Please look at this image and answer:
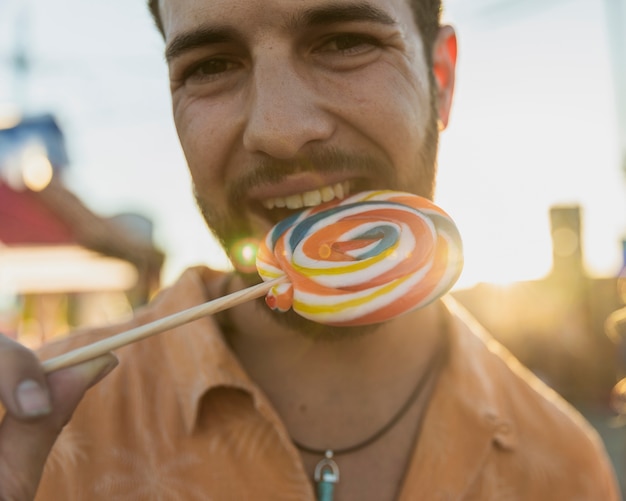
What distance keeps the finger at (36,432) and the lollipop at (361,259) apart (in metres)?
Result: 0.47

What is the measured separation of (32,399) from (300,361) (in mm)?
1106

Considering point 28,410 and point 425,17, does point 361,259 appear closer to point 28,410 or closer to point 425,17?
point 28,410

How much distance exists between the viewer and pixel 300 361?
2105 millimetres

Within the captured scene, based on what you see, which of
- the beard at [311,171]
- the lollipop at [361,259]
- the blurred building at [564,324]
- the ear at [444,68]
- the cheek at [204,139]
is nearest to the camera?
the lollipop at [361,259]

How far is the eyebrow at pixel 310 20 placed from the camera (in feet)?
5.83

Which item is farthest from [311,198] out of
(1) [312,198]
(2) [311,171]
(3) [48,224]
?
(3) [48,224]

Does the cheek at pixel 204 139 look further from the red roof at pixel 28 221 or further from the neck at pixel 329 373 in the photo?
the red roof at pixel 28 221

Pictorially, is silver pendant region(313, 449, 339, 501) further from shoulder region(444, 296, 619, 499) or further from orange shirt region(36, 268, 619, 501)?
shoulder region(444, 296, 619, 499)

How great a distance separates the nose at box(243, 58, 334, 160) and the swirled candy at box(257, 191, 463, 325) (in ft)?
0.76

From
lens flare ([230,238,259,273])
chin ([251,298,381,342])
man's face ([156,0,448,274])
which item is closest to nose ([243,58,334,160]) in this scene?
man's face ([156,0,448,274])

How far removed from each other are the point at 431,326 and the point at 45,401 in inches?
60.5

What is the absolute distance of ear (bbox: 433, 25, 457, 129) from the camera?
2371 mm

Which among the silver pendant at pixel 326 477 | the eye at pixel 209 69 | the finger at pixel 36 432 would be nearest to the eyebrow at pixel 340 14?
the eye at pixel 209 69

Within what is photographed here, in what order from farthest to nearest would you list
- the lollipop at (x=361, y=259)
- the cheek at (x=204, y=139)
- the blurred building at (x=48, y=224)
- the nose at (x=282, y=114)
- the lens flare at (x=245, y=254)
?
the blurred building at (x=48, y=224) → the lens flare at (x=245, y=254) → the cheek at (x=204, y=139) → the nose at (x=282, y=114) → the lollipop at (x=361, y=259)
